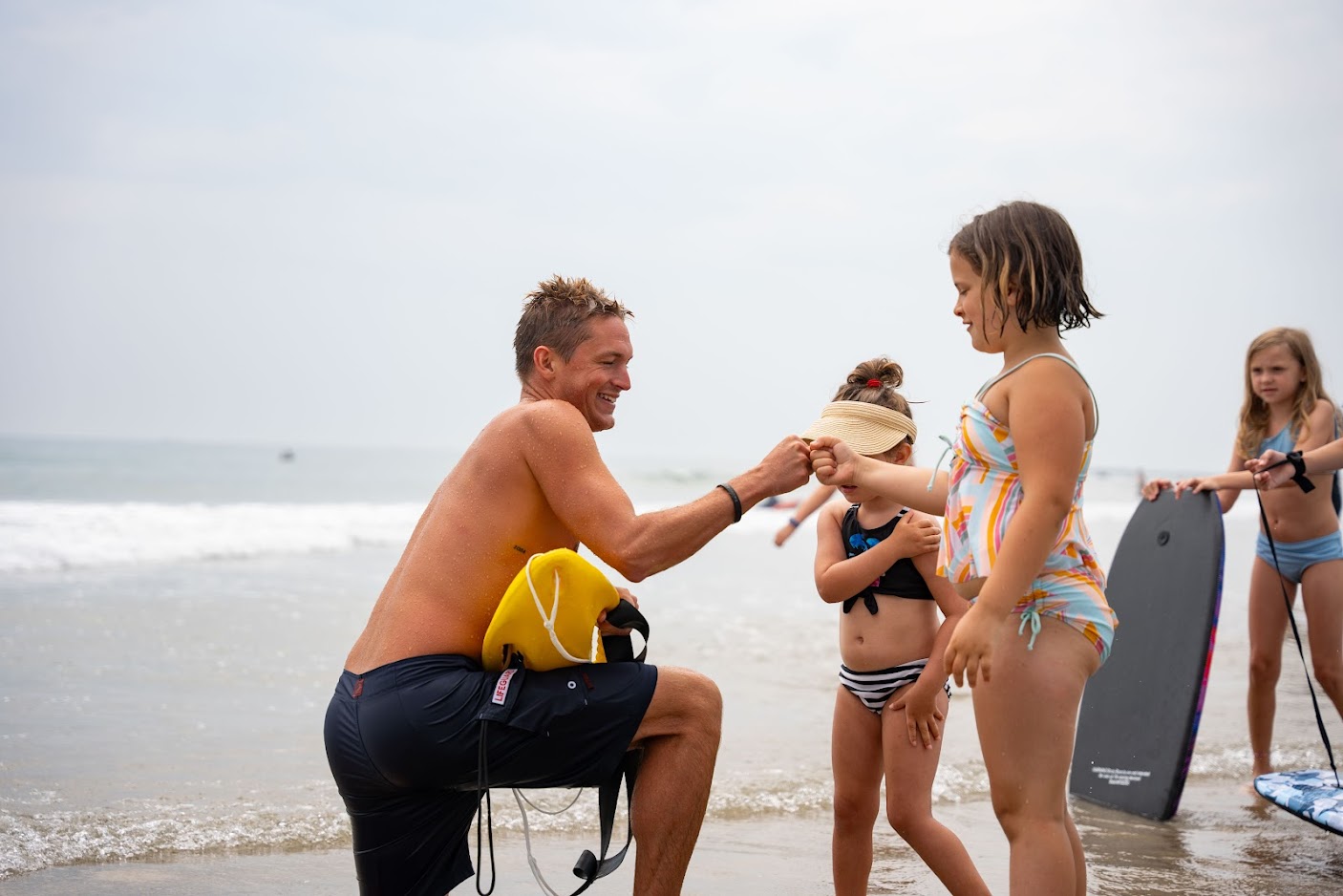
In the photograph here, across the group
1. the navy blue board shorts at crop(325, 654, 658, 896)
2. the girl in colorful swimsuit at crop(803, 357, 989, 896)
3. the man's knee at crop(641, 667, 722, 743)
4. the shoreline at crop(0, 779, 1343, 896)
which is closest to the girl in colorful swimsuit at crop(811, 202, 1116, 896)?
the girl in colorful swimsuit at crop(803, 357, 989, 896)

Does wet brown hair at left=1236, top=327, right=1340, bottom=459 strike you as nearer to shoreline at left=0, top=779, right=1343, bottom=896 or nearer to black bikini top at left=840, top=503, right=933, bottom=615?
shoreline at left=0, top=779, right=1343, bottom=896

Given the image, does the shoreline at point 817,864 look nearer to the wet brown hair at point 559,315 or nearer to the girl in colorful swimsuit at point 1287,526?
the girl in colorful swimsuit at point 1287,526

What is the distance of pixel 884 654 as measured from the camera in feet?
11.3

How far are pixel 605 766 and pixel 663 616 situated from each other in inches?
285

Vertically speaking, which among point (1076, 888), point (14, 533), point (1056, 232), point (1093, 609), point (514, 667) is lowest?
point (14, 533)

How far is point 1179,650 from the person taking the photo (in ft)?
16.1

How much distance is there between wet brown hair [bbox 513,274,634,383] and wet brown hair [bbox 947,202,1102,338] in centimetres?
118

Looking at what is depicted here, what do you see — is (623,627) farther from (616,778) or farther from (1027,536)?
(1027,536)

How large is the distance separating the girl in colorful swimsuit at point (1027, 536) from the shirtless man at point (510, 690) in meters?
0.72

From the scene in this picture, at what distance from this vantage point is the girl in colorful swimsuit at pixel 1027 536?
2.43 meters

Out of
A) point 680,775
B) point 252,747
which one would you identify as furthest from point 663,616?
point 680,775

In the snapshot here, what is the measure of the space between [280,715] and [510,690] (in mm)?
3857

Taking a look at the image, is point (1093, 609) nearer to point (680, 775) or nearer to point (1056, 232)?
point (1056, 232)

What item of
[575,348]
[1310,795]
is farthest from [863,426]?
[1310,795]
